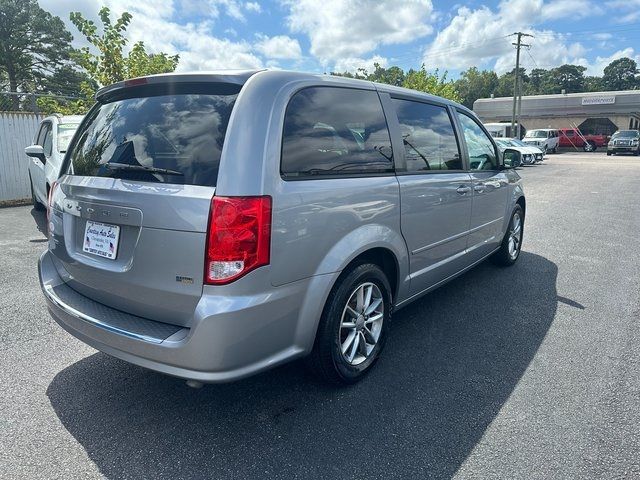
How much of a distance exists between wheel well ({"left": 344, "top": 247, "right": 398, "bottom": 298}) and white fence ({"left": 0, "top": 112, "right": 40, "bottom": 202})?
34.3 ft

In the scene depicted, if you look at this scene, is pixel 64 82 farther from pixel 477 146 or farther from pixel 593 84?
pixel 593 84

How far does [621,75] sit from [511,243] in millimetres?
124994

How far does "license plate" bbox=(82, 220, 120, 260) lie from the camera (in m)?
2.43

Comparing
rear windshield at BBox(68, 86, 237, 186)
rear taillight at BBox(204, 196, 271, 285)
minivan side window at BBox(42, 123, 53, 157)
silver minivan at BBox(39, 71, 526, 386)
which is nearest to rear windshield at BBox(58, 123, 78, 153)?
minivan side window at BBox(42, 123, 53, 157)

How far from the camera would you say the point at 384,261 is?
3.21m

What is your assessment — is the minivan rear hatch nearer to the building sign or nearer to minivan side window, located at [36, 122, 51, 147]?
minivan side window, located at [36, 122, 51, 147]

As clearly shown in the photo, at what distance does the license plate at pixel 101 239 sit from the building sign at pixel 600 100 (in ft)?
177

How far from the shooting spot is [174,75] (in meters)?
2.53

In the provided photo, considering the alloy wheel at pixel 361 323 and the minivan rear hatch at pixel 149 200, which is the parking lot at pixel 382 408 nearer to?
the alloy wheel at pixel 361 323

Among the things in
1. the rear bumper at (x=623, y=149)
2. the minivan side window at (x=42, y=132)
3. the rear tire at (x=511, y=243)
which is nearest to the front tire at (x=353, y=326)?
the rear tire at (x=511, y=243)

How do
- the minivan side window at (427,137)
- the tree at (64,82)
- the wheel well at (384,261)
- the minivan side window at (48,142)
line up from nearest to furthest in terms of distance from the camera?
the wheel well at (384,261) → the minivan side window at (427,137) → the minivan side window at (48,142) → the tree at (64,82)

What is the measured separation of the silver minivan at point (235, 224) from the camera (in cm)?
219

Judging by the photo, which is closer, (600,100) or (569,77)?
(600,100)

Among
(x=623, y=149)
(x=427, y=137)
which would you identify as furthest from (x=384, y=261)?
(x=623, y=149)
